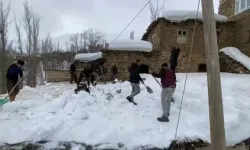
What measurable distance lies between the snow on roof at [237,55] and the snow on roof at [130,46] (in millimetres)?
5053

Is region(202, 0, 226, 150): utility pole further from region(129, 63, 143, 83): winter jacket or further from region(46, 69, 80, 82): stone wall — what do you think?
region(46, 69, 80, 82): stone wall

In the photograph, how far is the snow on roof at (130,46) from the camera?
1927 centimetres

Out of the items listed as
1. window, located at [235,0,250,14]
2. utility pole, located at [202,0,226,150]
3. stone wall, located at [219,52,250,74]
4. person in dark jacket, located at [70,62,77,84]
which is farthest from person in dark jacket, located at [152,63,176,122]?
window, located at [235,0,250,14]

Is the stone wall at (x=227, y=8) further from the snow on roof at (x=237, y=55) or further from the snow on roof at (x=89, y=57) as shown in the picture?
the snow on roof at (x=89, y=57)

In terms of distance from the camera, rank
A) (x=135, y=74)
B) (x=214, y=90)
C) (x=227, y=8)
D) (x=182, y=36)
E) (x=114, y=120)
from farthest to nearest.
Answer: (x=227, y=8), (x=182, y=36), (x=135, y=74), (x=114, y=120), (x=214, y=90)

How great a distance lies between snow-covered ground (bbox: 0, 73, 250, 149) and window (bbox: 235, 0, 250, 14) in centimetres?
878

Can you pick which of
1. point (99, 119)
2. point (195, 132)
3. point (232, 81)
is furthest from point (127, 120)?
point (232, 81)

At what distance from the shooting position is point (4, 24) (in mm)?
27031

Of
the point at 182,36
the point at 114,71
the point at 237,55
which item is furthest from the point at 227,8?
the point at 114,71

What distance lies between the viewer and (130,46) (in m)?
19.3

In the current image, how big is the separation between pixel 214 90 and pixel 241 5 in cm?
1644

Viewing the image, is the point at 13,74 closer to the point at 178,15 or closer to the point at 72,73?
the point at 72,73

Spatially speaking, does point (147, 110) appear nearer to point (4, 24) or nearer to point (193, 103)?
point (193, 103)

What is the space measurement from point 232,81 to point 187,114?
17.7ft
